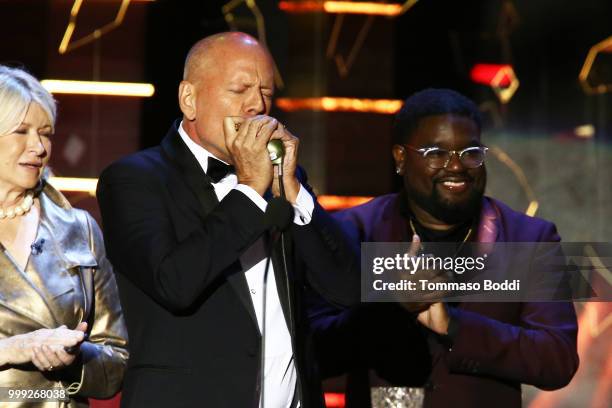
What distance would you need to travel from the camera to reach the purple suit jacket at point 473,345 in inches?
111

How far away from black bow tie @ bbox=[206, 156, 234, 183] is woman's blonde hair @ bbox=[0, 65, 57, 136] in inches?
18.5

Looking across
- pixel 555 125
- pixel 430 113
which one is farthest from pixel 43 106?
pixel 555 125

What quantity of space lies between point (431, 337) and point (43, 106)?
1221mm

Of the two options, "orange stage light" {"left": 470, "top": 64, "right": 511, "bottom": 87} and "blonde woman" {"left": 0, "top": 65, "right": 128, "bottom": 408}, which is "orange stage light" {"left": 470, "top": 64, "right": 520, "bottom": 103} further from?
"blonde woman" {"left": 0, "top": 65, "right": 128, "bottom": 408}

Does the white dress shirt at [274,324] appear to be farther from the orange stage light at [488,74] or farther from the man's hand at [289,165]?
the orange stage light at [488,74]

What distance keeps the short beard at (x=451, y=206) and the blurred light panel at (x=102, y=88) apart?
1.41 meters

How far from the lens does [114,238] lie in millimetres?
2391

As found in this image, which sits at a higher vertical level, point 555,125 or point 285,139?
point 555,125

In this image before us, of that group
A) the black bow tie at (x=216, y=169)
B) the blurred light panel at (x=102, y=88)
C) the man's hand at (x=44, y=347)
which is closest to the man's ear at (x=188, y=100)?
the black bow tie at (x=216, y=169)

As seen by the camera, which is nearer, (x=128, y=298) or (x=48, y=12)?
(x=128, y=298)

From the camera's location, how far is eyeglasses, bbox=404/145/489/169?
2.99 m

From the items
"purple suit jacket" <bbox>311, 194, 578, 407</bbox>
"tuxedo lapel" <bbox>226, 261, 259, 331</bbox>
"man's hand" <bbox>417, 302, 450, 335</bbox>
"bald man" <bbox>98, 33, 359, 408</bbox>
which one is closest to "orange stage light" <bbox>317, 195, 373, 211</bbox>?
"purple suit jacket" <bbox>311, 194, 578, 407</bbox>

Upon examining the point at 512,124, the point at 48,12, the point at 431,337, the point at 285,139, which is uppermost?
the point at 48,12

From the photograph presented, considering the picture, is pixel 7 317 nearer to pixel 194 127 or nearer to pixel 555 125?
pixel 194 127
